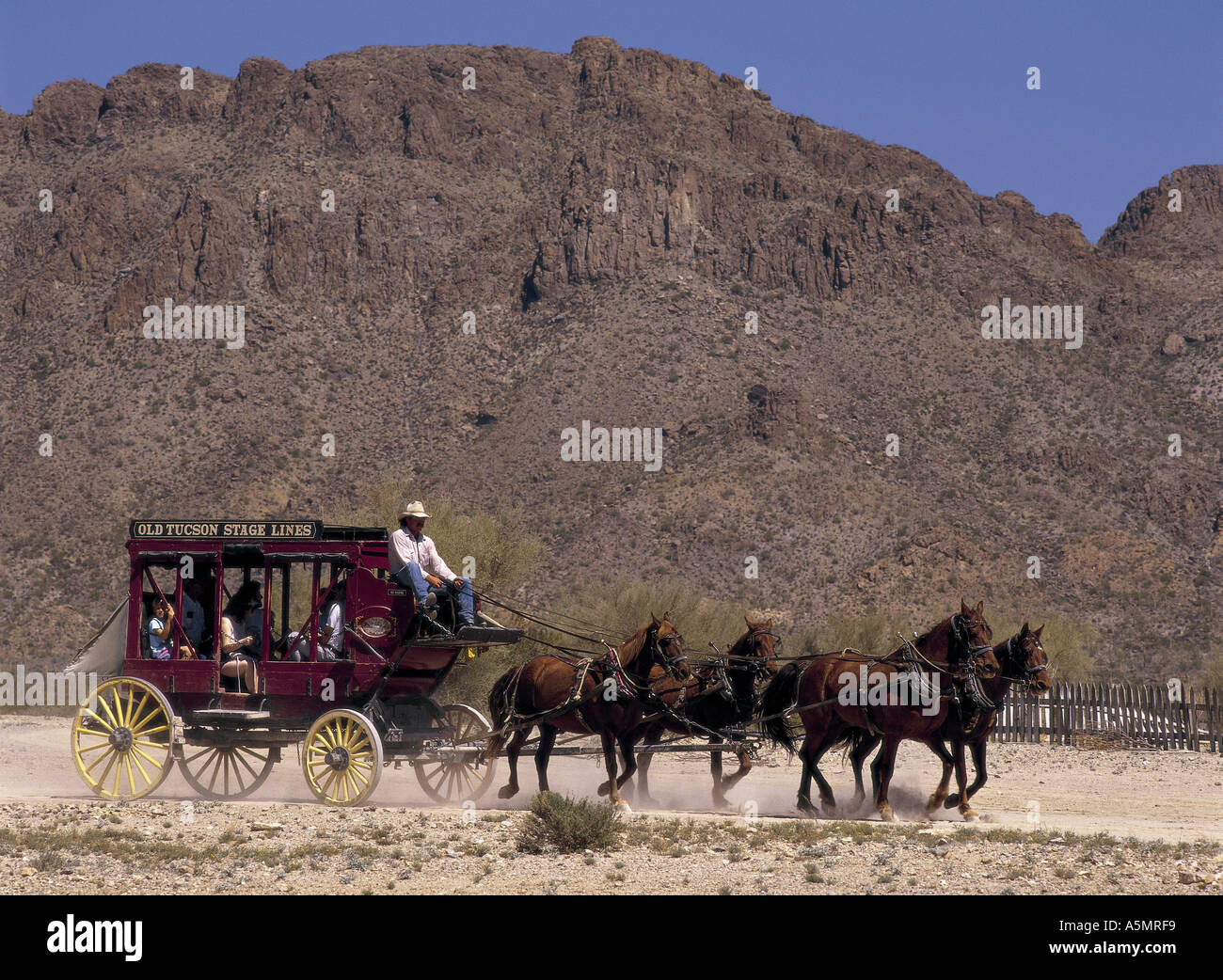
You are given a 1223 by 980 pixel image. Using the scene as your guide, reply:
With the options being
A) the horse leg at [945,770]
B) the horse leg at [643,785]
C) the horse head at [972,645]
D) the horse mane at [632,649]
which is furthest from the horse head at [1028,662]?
the horse leg at [643,785]

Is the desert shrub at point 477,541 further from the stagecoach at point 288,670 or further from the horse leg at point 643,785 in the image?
the stagecoach at point 288,670

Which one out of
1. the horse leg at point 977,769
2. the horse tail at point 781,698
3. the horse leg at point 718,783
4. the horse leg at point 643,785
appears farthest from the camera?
the horse leg at point 643,785

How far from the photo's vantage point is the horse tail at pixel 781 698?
15.7 meters

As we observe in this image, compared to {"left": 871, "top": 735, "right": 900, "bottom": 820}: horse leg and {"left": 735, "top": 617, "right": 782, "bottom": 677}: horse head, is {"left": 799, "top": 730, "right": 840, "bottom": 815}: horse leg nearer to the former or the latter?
{"left": 871, "top": 735, "right": 900, "bottom": 820}: horse leg

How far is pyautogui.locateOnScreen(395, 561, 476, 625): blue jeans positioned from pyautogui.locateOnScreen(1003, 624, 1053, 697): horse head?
5598 millimetres

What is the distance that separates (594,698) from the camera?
14953mm

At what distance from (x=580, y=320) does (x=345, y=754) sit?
7160cm

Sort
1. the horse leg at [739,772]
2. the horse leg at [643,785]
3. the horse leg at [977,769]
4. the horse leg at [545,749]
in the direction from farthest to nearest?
the horse leg at [643,785], the horse leg at [739,772], the horse leg at [545,749], the horse leg at [977,769]

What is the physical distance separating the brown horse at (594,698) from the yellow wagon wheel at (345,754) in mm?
1703

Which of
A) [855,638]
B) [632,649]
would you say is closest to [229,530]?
[632,649]

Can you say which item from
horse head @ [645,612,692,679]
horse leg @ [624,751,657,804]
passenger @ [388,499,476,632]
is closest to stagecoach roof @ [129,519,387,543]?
passenger @ [388,499,476,632]

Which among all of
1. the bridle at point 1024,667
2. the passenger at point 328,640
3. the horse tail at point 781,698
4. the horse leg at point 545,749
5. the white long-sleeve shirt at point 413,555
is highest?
the white long-sleeve shirt at point 413,555

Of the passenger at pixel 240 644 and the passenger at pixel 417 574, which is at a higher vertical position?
the passenger at pixel 417 574

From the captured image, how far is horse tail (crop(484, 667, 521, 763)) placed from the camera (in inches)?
609
